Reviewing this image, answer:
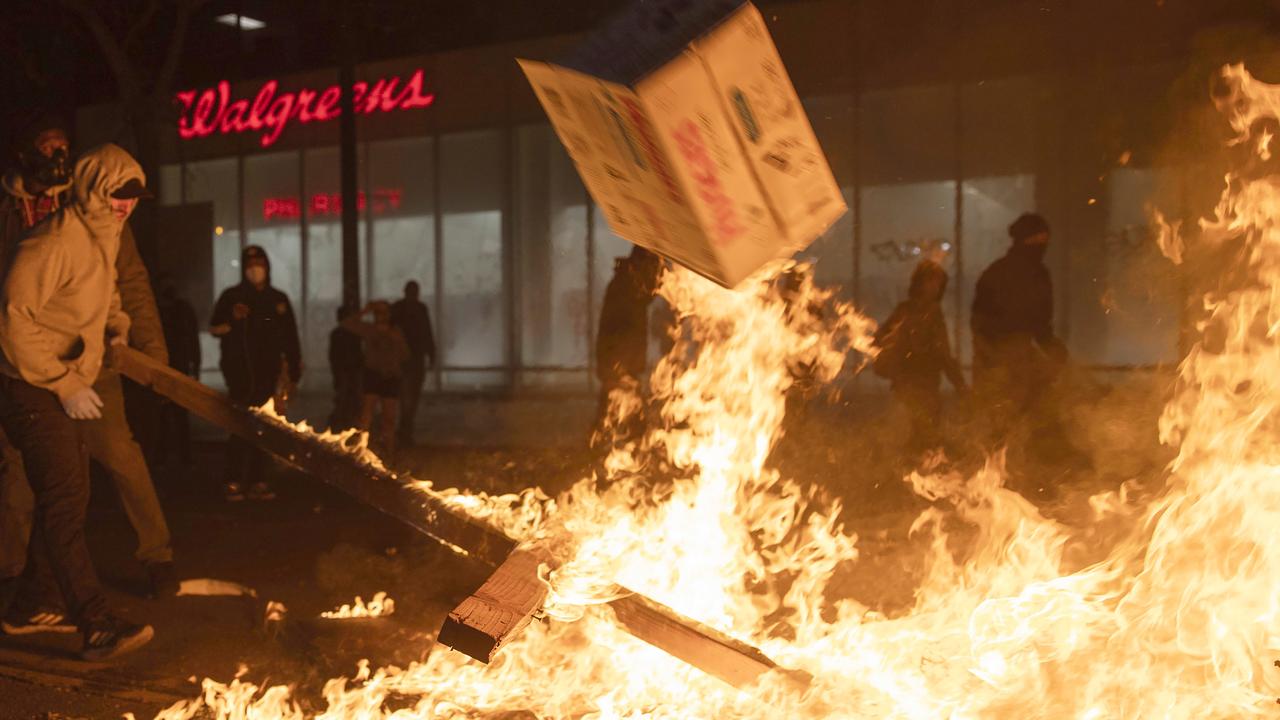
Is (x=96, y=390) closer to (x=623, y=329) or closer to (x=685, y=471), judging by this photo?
(x=685, y=471)

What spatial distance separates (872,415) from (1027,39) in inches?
227

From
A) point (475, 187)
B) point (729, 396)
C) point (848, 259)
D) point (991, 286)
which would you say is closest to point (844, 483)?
point (991, 286)

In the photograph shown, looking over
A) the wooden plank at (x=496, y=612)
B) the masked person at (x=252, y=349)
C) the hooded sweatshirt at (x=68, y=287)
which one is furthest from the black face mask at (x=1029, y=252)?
the hooded sweatshirt at (x=68, y=287)

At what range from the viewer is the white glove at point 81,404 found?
4738mm

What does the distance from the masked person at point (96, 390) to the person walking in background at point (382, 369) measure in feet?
16.2

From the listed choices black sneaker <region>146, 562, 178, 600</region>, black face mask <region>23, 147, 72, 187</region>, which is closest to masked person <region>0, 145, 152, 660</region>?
black face mask <region>23, 147, 72, 187</region>

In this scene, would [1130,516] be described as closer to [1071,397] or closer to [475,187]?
[1071,397]

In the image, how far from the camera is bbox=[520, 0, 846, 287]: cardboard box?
9.65 feet

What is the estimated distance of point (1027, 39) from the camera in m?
13.9

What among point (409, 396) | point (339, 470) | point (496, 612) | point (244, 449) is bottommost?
point (244, 449)

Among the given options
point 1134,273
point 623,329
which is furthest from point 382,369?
point 1134,273

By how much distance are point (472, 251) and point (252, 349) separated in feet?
33.0

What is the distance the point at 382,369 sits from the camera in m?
10.7

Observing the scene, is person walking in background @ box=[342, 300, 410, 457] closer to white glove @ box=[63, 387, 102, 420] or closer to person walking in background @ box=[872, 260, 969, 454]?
person walking in background @ box=[872, 260, 969, 454]
